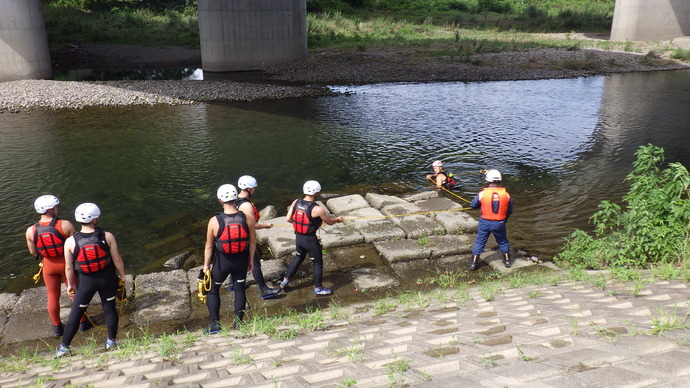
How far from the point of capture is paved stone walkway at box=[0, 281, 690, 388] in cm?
374

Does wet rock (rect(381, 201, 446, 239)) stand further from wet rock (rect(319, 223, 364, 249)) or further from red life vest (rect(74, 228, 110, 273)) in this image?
red life vest (rect(74, 228, 110, 273))

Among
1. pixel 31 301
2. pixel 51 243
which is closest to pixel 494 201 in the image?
pixel 51 243

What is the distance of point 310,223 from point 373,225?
2.91 metres

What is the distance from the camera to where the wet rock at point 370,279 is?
8.07m

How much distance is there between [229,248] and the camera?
615 cm

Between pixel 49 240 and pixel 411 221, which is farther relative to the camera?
pixel 411 221

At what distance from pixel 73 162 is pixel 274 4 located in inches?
835

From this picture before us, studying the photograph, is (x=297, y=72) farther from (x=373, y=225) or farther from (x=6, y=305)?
(x=6, y=305)

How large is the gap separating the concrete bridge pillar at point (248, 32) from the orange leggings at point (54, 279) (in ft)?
91.9

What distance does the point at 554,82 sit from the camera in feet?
97.0

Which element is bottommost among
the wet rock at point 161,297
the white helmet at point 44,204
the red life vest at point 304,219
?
the wet rock at point 161,297

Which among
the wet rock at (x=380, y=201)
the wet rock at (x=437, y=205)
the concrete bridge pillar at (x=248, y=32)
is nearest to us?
the wet rock at (x=437, y=205)

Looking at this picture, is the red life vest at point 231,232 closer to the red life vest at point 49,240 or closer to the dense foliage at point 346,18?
the red life vest at point 49,240

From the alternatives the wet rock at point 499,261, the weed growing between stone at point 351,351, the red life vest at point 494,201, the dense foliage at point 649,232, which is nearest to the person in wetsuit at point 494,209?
the red life vest at point 494,201
